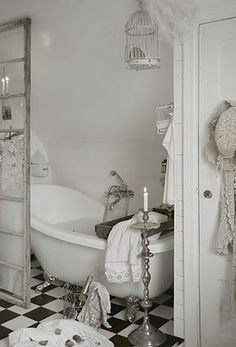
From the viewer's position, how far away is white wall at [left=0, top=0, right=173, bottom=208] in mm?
3789

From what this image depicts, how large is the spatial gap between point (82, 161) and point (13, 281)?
163cm

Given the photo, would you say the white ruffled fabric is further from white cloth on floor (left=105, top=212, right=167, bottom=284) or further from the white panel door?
white cloth on floor (left=105, top=212, right=167, bottom=284)

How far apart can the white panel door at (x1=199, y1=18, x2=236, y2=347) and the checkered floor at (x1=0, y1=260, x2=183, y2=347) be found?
34cm

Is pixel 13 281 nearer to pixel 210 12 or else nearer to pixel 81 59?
pixel 81 59

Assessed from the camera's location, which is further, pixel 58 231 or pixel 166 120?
pixel 58 231

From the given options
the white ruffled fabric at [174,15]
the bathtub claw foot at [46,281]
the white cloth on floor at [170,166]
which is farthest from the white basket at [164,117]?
the bathtub claw foot at [46,281]

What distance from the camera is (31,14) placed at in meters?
4.01

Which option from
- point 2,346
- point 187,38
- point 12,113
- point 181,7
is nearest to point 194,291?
point 2,346

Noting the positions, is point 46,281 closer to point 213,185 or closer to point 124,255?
point 124,255

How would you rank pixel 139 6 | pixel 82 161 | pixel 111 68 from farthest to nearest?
1. pixel 82 161
2. pixel 111 68
3. pixel 139 6

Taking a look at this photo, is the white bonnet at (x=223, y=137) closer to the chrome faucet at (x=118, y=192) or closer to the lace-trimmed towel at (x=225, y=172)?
the lace-trimmed towel at (x=225, y=172)

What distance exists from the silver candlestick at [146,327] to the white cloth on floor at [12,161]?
116cm

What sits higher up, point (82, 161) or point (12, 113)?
point (12, 113)

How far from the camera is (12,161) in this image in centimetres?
351
